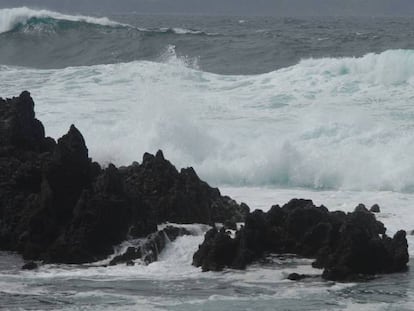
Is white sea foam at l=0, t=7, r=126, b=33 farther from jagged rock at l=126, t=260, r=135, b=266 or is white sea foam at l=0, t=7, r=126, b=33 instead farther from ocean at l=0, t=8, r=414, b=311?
jagged rock at l=126, t=260, r=135, b=266

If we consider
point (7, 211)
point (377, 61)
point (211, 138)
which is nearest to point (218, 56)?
point (377, 61)

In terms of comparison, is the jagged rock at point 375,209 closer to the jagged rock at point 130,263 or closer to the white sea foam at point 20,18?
the jagged rock at point 130,263

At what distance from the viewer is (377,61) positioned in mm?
39094

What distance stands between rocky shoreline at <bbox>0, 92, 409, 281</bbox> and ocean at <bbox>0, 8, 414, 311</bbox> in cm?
38

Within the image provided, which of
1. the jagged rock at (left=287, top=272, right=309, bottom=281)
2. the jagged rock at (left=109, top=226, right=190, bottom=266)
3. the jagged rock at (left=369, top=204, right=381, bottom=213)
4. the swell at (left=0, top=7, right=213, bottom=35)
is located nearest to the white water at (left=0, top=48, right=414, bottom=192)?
the jagged rock at (left=369, top=204, right=381, bottom=213)

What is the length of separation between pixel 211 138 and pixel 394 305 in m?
13.9

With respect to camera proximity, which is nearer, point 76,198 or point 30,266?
point 30,266

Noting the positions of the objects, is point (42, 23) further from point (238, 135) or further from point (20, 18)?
point (238, 135)

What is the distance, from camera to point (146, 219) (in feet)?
61.4

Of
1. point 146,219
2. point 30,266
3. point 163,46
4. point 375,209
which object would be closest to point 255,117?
point 375,209

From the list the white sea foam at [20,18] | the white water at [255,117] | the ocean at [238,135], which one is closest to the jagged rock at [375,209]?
the ocean at [238,135]

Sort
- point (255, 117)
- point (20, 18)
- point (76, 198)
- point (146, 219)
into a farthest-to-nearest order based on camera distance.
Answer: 1. point (20, 18)
2. point (255, 117)
3. point (76, 198)
4. point (146, 219)

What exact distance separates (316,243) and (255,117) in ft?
48.1

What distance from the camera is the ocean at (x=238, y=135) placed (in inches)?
617
